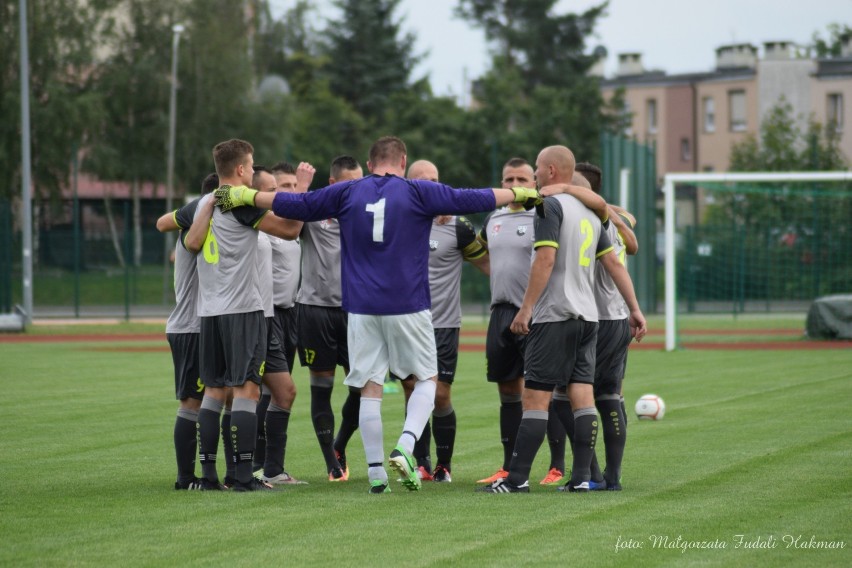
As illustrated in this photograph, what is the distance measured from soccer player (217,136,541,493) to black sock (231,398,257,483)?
685mm

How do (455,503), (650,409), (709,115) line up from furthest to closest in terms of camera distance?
1. (709,115)
2. (650,409)
3. (455,503)

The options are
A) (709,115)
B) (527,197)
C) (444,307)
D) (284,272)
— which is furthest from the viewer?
(709,115)

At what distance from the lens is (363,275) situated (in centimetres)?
754

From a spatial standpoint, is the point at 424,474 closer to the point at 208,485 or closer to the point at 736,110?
the point at 208,485

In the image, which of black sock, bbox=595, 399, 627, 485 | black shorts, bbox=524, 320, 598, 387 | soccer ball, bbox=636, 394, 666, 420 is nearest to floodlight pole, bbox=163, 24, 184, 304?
soccer ball, bbox=636, 394, 666, 420

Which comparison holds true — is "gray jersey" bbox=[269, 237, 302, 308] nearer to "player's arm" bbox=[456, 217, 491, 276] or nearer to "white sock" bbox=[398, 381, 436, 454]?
"player's arm" bbox=[456, 217, 491, 276]

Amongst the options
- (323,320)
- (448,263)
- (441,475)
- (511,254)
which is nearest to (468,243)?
(448,263)

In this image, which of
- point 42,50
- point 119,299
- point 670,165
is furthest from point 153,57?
point 670,165

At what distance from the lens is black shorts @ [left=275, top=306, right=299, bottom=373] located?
874cm

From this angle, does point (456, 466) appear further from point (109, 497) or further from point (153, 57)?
point (153, 57)

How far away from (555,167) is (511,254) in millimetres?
890

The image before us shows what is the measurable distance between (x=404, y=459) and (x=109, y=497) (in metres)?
1.86

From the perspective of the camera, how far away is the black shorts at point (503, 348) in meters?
8.33

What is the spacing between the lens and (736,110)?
61.6 meters
